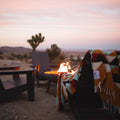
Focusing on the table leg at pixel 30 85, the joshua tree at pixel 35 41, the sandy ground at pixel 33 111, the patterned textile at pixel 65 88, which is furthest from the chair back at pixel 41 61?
the joshua tree at pixel 35 41

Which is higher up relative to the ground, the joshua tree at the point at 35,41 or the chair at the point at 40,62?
the joshua tree at the point at 35,41

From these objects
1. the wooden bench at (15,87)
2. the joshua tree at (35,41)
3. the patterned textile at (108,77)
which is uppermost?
the joshua tree at (35,41)

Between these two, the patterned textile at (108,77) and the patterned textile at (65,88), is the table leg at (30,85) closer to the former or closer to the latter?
the patterned textile at (65,88)

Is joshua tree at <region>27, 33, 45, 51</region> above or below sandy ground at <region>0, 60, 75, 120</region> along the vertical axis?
above

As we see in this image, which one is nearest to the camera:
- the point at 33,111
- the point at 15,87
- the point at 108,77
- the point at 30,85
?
the point at 108,77

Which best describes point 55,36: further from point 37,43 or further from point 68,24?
point 68,24

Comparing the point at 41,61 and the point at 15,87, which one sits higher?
the point at 41,61

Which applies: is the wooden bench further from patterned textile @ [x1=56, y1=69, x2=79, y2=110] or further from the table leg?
patterned textile @ [x1=56, y1=69, x2=79, y2=110]

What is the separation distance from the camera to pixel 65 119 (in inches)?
107

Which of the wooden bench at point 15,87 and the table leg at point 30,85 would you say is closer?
the wooden bench at point 15,87

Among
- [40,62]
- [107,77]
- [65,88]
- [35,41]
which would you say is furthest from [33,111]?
[35,41]

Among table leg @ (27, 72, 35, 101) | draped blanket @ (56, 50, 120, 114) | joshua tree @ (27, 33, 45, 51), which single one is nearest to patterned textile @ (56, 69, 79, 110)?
draped blanket @ (56, 50, 120, 114)

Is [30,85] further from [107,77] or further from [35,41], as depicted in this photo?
[35,41]

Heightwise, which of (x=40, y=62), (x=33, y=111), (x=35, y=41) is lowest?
(x=33, y=111)
